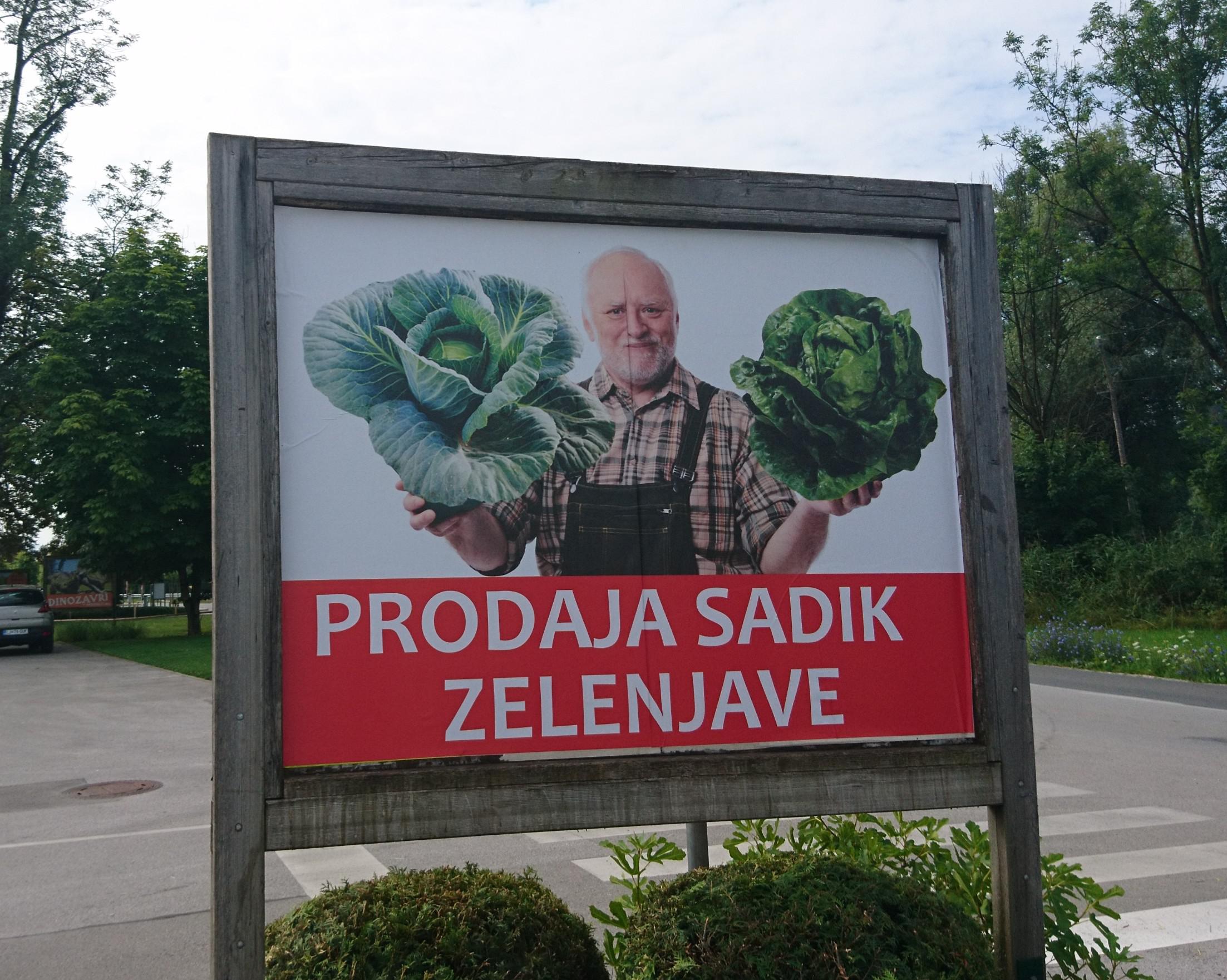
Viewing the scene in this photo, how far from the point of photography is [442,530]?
2811mm

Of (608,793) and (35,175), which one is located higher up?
(35,175)

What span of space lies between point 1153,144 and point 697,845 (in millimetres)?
28699

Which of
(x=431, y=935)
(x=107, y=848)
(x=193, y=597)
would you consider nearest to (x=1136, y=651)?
(x=107, y=848)

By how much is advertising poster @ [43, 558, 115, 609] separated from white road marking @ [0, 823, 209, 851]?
37.5 meters

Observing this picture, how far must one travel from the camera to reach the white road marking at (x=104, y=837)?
763cm

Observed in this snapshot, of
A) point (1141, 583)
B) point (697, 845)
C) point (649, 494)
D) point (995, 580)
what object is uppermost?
point (649, 494)

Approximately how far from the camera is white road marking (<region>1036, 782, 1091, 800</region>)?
8.62m

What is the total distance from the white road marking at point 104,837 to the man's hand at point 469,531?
6.18m

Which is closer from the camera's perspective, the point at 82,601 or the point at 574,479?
the point at 574,479

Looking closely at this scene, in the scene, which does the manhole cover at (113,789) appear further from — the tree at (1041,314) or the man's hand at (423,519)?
the tree at (1041,314)

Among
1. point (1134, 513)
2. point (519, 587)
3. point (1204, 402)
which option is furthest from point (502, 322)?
point (1134, 513)

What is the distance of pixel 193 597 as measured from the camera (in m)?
31.3

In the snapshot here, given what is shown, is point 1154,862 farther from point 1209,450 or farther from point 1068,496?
point 1068,496

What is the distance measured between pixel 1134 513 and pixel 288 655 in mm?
34827
